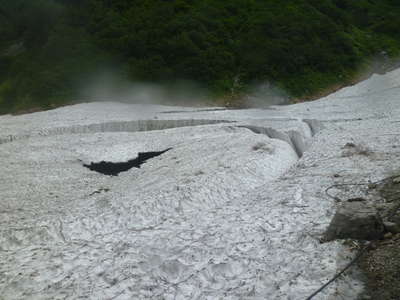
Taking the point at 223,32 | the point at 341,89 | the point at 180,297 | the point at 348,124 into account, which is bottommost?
the point at 180,297

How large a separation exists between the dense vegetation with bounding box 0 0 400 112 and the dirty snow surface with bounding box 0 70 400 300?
24.4 metres

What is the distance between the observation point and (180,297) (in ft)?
26.4

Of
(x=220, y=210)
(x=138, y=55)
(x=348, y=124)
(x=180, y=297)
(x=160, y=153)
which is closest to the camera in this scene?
(x=180, y=297)

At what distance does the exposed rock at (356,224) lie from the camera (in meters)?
8.84

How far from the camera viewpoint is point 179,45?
5412cm

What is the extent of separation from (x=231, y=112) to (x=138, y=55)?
973 inches

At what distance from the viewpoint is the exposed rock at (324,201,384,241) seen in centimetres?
884

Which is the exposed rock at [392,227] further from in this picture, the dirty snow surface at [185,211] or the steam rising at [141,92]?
the steam rising at [141,92]

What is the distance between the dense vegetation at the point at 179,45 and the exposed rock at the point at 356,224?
40146mm

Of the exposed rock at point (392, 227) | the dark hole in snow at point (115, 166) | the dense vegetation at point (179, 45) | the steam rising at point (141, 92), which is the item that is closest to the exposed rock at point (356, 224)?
the exposed rock at point (392, 227)

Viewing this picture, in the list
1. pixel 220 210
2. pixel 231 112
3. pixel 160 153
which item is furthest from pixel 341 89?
pixel 220 210

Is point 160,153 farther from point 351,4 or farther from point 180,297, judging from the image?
point 351,4

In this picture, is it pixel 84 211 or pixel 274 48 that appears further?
pixel 274 48

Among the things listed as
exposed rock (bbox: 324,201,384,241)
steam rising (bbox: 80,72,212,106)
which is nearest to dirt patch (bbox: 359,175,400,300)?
exposed rock (bbox: 324,201,384,241)
